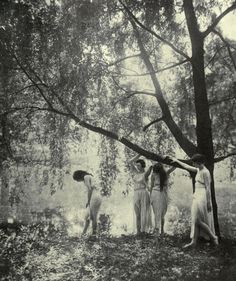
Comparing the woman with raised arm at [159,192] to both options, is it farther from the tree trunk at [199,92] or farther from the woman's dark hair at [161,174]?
the tree trunk at [199,92]

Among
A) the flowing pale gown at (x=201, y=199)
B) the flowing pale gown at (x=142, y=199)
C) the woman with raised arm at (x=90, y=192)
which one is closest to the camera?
the flowing pale gown at (x=201, y=199)

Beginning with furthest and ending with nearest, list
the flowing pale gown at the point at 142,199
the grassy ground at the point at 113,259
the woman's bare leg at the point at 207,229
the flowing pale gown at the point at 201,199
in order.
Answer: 1. the flowing pale gown at the point at 142,199
2. the woman's bare leg at the point at 207,229
3. the flowing pale gown at the point at 201,199
4. the grassy ground at the point at 113,259

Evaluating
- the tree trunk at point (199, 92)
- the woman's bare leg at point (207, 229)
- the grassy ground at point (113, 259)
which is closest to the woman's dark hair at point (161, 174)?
the tree trunk at point (199, 92)

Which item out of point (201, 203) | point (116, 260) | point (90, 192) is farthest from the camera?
point (90, 192)

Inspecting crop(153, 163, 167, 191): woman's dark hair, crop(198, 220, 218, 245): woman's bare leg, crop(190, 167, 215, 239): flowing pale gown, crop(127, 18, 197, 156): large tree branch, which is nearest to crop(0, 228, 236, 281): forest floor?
crop(198, 220, 218, 245): woman's bare leg

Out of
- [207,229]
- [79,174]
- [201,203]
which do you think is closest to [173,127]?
[79,174]

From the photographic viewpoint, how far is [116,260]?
29.3ft

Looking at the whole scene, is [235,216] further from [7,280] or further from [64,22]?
[7,280]

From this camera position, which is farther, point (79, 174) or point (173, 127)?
point (173, 127)

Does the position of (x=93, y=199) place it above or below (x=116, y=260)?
above

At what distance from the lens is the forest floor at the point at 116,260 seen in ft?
26.2

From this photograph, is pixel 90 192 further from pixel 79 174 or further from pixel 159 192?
pixel 159 192

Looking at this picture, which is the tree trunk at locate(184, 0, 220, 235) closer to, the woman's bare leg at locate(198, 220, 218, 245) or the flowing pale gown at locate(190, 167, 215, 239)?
the woman's bare leg at locate(198, 220, 218, 245)

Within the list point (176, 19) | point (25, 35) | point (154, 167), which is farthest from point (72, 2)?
point (154, 167)
